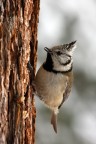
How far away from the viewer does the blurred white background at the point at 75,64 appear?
1277cm

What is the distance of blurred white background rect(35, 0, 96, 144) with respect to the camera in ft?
41.9

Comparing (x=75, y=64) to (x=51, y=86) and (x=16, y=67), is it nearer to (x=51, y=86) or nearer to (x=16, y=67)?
(x=51, y=86)

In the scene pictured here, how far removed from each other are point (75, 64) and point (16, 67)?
830cm

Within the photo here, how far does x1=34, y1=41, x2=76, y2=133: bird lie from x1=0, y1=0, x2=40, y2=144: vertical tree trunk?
2.00 feet

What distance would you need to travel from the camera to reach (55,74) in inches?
245

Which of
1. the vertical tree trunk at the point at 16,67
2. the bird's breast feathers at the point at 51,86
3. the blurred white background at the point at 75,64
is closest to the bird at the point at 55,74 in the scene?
the bird's breast feathers at the point at 51,86

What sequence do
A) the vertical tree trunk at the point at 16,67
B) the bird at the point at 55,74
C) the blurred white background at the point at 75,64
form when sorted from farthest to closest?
the blurred white background at the point at 75,64, the bird at the point at 55,74, the vertical tree trunk at the point at 16,67

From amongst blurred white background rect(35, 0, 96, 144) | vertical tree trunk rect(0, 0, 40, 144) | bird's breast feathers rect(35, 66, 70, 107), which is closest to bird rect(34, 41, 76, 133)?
bird's breast feathers rect(35, 66, 70, 107)

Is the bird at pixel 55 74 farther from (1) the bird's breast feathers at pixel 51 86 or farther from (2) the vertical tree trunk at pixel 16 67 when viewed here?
(2) the vertical tree trunk at pixel 16 67

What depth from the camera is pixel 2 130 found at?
4.82 metres

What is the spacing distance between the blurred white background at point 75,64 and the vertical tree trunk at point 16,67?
6.32 m

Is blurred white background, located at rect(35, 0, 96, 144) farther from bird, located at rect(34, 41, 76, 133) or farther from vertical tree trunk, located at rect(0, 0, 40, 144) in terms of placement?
vertical tree trunk, located at rect(0, 0, 40, 144)

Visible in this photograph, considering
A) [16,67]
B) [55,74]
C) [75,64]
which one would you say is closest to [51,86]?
[55,74]

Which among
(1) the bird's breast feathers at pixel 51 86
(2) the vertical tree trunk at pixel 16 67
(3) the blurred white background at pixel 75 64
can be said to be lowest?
(3) the blurred white background at pixel 75 64
